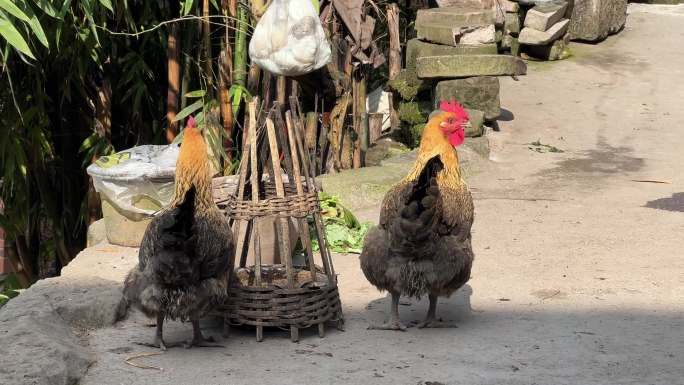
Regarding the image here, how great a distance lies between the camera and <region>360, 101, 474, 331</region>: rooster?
4.88 meters

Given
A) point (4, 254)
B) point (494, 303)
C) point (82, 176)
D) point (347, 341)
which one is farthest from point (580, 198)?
point (4, 254)

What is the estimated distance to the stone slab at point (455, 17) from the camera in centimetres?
1024

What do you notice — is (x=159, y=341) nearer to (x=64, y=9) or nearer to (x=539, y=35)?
(x=64, y=9)

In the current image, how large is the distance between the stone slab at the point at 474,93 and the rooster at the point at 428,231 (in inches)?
172

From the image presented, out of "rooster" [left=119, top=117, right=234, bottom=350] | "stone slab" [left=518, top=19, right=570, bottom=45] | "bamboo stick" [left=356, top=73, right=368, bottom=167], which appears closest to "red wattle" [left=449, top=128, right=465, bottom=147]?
"rooster" [left=119, top=117, right=234, bottom=350]

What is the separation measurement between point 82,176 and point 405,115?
356 centimetres

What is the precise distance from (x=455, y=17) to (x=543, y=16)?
304 cm

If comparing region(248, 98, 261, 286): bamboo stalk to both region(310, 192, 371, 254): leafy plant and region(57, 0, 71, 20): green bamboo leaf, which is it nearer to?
region(310, 192, 371, 254): leafy plant

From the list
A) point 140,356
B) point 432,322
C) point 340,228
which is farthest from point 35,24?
point 432,322

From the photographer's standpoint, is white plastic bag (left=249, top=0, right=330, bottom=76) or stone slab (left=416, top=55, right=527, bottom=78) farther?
stone slab (left=416, top=55, right=527, bottom=78)

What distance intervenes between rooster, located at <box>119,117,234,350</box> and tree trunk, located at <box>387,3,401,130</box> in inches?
203

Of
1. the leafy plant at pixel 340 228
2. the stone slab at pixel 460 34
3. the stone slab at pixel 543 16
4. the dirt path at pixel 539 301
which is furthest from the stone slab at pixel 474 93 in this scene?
the stone slab at pixel 543 16

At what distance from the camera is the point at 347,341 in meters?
5.07

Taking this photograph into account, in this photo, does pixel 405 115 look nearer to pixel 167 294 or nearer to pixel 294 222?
pixel 294 222
